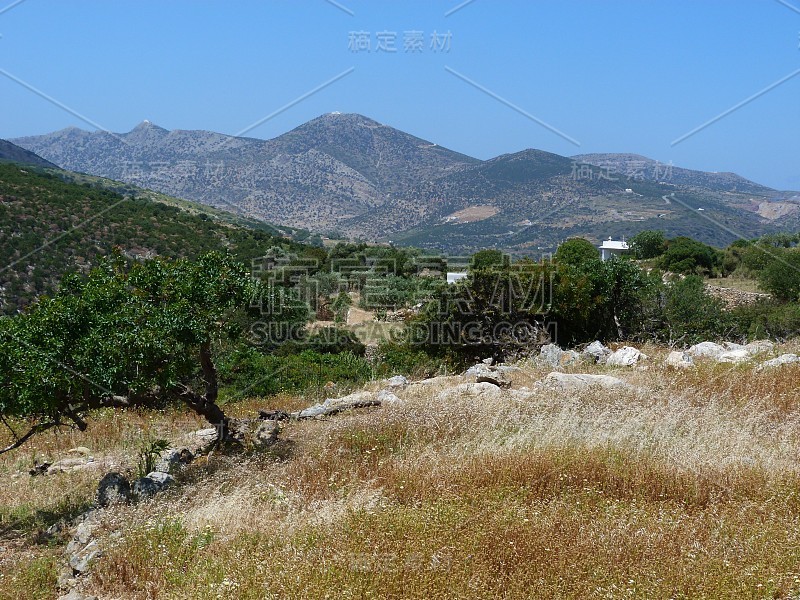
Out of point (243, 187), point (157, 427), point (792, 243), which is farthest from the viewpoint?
point (243, 187)

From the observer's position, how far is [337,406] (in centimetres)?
795

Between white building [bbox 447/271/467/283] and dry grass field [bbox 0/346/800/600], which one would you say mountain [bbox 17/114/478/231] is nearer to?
white building [bbox 447/271/467/283]

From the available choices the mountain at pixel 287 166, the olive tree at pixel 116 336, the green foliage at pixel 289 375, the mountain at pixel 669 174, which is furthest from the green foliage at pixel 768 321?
the mountain at pixel 287 166

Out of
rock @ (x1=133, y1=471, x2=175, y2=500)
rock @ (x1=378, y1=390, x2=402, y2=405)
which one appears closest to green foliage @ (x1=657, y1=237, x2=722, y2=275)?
rock @ (x1=378, y1=390, x2=402, y2=405)

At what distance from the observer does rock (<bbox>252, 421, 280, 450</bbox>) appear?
6.50 m

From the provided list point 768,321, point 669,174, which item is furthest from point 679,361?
point 669,174

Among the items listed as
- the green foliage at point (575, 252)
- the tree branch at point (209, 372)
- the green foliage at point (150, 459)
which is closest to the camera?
the green foliage at point (150, 459)

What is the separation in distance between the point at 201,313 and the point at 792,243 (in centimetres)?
4938

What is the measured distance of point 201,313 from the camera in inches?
224

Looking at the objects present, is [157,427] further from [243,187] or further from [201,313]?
[243,187]

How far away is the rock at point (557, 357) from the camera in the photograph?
32.6 ft

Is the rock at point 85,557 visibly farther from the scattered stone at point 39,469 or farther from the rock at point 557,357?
the rock at point 557,357

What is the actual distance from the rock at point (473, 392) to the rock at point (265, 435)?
Result: 6.33 feet

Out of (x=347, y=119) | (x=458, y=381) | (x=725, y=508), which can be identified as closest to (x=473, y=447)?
(x=725, y=508)
